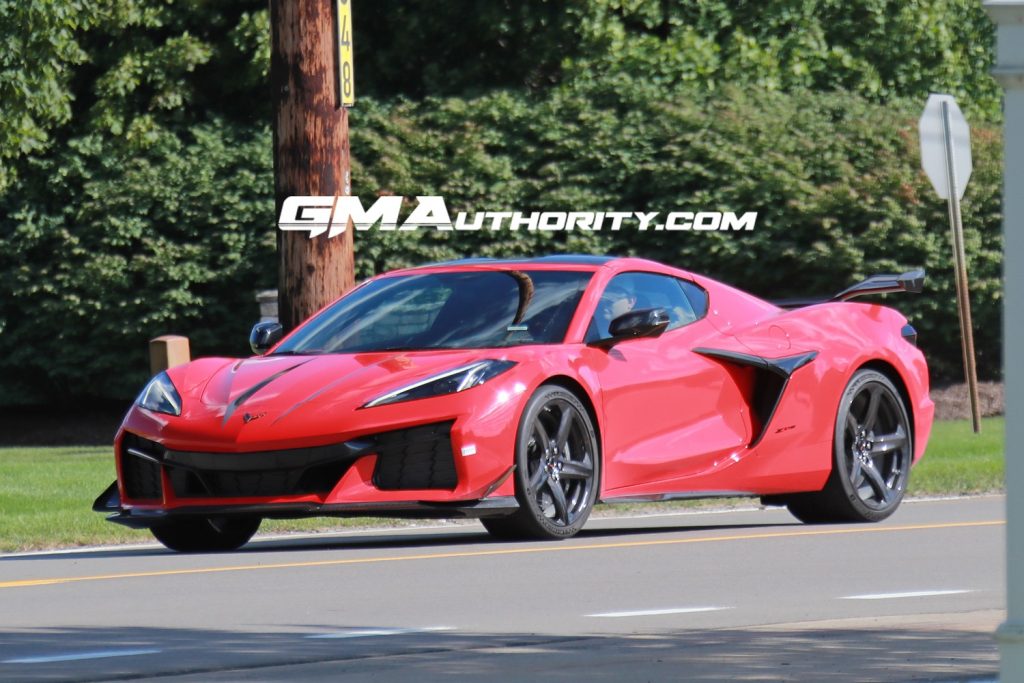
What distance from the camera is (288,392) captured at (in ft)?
33.6

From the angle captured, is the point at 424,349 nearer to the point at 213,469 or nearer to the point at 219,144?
the point at 213,469

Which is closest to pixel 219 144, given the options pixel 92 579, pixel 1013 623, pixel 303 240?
pixel 303 240

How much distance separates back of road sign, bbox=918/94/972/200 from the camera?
19578mm

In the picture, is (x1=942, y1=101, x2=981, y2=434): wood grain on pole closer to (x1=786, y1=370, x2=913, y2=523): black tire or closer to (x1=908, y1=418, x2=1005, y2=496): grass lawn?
(x1=908, y1=418, x2=1005, y2=496): grass lawn

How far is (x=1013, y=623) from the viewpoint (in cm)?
465

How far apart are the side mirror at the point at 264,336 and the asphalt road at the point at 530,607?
1066mm

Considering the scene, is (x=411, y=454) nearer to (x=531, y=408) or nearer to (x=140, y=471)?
(x=531, y=408)

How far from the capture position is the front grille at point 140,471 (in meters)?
10.5

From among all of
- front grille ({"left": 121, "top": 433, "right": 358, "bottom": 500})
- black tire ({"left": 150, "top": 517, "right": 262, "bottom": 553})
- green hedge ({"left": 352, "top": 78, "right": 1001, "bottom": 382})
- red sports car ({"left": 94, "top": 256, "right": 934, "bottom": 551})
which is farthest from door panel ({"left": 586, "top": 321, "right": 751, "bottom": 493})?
green hedge ({"left": 352, "top": 78, "right": 1001, "bottom": 382})

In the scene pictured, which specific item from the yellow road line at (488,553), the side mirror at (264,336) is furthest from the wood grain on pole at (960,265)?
the side mirror at (264,336)

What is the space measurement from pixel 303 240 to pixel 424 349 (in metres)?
3.47

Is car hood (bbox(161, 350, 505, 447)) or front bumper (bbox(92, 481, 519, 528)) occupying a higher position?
car hood (bbox(161, 350, 505, 447))

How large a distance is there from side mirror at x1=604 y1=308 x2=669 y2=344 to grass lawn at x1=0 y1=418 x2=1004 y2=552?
273 centimetres

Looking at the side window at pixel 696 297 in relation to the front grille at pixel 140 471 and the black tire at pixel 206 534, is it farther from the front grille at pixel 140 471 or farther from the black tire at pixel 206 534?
the front grille at pixel 140 471
